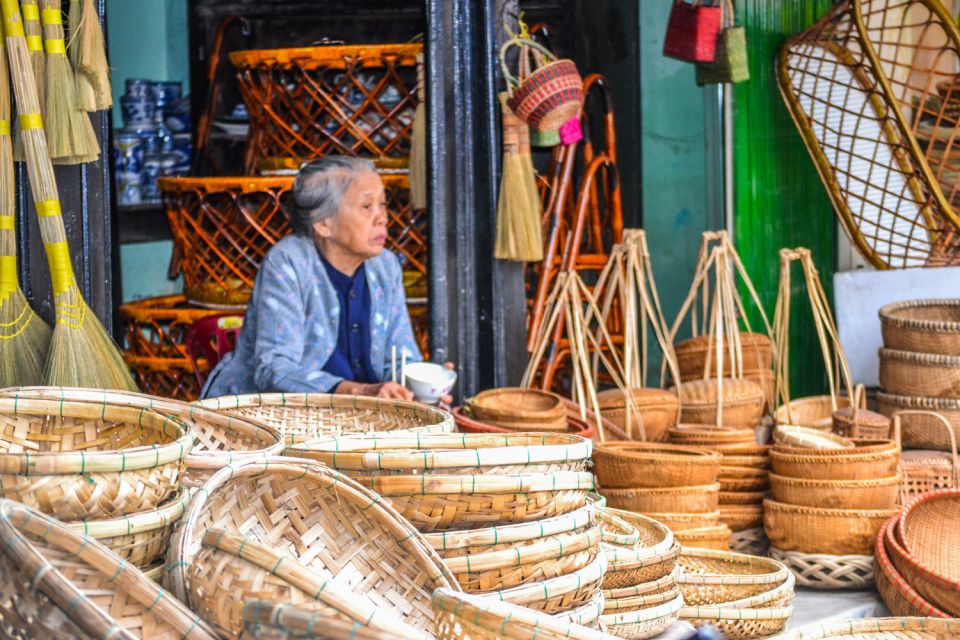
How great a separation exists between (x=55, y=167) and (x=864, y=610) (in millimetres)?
2074

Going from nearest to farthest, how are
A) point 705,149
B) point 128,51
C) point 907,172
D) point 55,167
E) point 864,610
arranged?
point 55,167
point 864,610
point 907,172
point 705,149
point 128,51

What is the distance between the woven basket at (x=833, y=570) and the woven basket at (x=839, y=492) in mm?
128

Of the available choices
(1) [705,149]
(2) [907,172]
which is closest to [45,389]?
(2) [907,172]

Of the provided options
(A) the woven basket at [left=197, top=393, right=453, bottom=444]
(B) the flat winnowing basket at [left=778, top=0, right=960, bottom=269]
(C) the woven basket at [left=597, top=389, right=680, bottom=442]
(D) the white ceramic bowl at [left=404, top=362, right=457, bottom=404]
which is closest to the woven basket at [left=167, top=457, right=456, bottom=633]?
(A) the woven basket at [left=197, top=393, right=453, bottom=444]

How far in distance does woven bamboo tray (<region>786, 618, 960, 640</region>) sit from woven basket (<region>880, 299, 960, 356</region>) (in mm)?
1720

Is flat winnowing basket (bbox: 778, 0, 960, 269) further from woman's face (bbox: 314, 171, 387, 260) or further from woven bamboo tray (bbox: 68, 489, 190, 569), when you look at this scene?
woven bamboo tray (bbox: 68, 489, 190, 569)

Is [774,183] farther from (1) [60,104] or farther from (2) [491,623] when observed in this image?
(2) [491,623]

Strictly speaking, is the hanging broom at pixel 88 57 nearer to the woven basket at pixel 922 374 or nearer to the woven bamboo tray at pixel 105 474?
the woven bamboo tray at pixel 105 474

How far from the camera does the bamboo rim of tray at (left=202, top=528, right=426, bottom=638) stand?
1166mm

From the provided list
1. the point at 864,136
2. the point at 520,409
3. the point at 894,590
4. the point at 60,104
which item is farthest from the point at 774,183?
the point at 60,104

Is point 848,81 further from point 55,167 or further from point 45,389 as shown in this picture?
point 45,389

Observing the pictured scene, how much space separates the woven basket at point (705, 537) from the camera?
2852mm

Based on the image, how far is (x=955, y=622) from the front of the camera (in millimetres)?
2102

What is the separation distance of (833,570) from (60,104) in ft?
6.80
